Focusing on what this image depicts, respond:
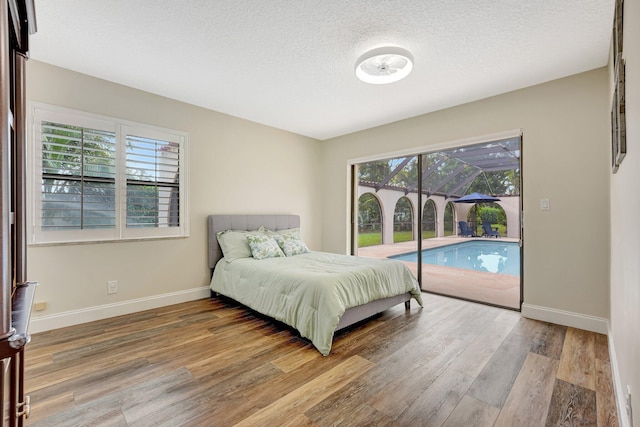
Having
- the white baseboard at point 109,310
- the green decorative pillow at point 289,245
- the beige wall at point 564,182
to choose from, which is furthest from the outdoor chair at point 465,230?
the white baseboard at point 109,310

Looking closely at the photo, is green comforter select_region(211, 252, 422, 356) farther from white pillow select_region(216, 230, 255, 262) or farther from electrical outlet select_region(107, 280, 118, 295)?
electrical outlet select_region(107, 280, 118, 295)

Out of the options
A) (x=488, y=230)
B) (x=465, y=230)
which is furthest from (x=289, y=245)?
(x=488, y=230)

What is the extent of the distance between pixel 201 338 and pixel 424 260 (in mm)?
3454

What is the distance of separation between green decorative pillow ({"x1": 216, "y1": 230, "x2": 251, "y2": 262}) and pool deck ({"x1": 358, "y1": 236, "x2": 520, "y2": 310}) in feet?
7.70

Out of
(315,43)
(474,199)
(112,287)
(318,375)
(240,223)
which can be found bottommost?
(318,375)

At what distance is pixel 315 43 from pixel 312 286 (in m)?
2.12

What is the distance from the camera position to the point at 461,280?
15.4 ft

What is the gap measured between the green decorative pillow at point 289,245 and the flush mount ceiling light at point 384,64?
2.36 meters

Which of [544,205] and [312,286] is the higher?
[544,205]

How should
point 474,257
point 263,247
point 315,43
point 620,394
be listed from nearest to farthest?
point 620,394
point 315,43
point 263,247
point 474,257

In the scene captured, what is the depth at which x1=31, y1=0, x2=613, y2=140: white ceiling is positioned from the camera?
2047 millimetres

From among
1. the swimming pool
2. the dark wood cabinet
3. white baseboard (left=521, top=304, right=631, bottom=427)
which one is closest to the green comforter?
white baseboard (left=521, top=304, right=631, bottom=427)

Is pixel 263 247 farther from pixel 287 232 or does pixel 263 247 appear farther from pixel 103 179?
pixel 103 179

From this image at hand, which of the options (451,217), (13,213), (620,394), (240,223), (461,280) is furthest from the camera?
(461,280)
